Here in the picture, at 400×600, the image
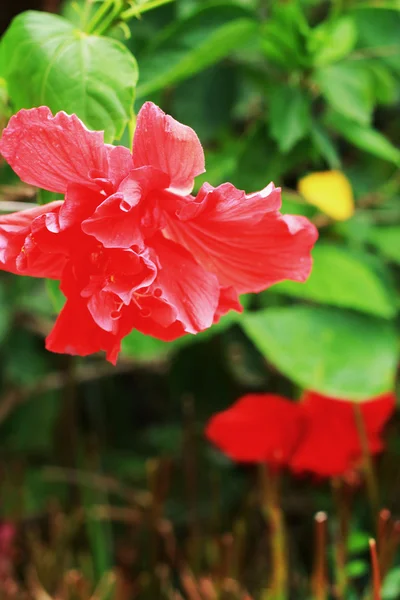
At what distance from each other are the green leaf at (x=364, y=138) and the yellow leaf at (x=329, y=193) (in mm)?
46

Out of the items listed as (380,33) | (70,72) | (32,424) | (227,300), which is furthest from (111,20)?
(32,424)

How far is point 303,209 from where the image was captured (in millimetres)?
605

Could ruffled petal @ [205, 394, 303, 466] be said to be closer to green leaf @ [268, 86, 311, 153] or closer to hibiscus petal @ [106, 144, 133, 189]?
green leaf @ [268, 86, 311, 153]

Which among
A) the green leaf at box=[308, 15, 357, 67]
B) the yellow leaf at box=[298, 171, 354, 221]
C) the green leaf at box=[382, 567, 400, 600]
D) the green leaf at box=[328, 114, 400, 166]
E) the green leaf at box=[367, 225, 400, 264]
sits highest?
the green leaf at box=[308, 15, 357, 67]

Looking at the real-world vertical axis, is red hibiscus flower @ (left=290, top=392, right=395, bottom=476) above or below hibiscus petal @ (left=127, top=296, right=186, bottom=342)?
below

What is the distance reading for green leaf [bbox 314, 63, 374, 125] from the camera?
499mm

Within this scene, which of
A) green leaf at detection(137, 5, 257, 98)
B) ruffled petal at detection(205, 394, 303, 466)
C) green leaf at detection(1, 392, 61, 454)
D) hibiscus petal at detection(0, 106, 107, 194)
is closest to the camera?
hibiscus petal at detection(0, 106, 107, 194)

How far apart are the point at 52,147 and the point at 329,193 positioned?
14.2 inches

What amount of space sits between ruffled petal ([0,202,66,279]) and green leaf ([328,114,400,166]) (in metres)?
0.28

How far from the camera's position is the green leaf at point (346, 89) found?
0.50 m

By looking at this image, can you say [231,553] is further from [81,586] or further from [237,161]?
[237,161]

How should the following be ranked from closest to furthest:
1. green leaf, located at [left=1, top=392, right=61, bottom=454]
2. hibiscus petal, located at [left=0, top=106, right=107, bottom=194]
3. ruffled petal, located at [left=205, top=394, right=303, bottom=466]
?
hibiscus petal, located at [left=0, top=106, right=107, bottom=194] → ruffled petal, located at [left=205, top=394, right=303, bottom=466] → green leaf, located at [left=1, top=392, right=61, bottom=454]

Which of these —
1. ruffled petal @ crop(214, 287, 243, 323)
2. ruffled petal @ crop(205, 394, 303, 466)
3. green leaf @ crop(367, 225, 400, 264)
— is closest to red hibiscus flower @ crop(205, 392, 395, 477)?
ruffled petal @ crop(205, 394, 303, 466)

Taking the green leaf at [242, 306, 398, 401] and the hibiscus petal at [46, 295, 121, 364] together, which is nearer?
the hibiscus petal at [46, 295, 121, 364]
